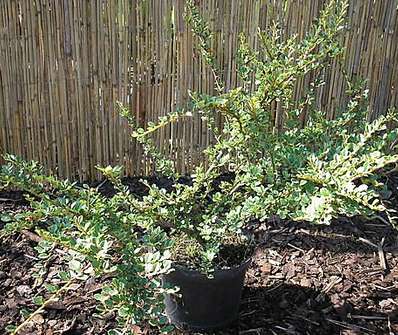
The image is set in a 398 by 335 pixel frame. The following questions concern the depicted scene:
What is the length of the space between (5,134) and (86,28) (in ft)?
1.98

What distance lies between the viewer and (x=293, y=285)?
85.2 inches

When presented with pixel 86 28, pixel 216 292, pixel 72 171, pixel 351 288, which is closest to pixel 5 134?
pixel 72 171

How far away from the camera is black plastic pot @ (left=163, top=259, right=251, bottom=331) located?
70.4 inches

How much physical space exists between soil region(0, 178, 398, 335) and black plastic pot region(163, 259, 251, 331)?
0.29 ft

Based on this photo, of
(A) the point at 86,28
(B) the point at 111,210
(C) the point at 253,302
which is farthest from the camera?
(A) the point at 86,28

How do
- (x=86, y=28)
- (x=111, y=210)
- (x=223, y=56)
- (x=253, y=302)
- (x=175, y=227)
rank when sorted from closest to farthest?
(x=111, y=210)
(x=175, y=227)
(x=253, y=302)
(x=86, y=28)
(x=223, y=56)

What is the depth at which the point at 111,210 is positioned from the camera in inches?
65.1

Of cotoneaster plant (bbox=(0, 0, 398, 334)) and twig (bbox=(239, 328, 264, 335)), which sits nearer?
cotoneaster plant (bbox=(0, 0, 398, 334))

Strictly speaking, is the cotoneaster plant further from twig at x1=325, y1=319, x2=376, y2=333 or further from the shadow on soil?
twig at x1=325, y1=319, x2=376, y2=333

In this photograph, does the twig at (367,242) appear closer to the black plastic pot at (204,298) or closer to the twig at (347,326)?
the twig at (347,326)

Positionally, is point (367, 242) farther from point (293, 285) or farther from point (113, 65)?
point (113, 65)

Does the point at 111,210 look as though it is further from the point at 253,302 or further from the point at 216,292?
the point at 253,302

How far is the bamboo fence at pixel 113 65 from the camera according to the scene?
8.02ft

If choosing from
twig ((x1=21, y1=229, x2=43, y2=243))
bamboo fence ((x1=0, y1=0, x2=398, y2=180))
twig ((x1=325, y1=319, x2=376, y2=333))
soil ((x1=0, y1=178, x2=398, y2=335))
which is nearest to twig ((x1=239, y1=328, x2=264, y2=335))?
soil ((x1=0, y1=178, x2=398, y2=335))
